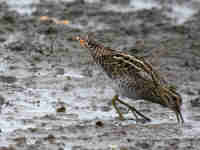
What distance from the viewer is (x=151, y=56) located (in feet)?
34.2

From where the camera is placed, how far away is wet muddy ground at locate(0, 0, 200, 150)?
6.85m

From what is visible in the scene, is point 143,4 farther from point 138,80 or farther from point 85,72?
point 138,80

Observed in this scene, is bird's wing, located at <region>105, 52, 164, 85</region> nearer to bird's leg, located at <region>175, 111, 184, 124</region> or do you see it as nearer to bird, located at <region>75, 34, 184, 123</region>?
bird, located at <region>75, 34, 184, 123</region>

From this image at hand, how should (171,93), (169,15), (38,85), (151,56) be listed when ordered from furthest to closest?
(169,15)
(151,56)
(38,85)
(171,93)

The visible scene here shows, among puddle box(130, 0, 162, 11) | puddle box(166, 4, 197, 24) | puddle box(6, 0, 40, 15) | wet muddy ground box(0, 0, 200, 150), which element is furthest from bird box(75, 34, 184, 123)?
puddle box(130, 0, 162, 11)

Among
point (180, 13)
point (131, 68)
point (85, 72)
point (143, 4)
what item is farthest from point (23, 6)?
point (131, 68)

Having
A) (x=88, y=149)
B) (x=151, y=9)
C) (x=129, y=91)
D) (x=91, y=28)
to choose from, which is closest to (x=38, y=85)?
(x=129, y=91)

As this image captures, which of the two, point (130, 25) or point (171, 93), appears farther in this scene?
point (130, 25)

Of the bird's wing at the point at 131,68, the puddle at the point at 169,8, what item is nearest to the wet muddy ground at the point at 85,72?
the puddle at the point at 169,8

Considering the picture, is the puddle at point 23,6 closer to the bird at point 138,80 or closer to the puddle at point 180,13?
the puddle at point 180,13

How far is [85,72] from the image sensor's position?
32.6 feet

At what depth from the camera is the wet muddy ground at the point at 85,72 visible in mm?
6848

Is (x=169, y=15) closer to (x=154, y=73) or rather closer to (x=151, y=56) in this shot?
(x=151, y=56)

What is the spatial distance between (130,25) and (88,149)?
708 cm
